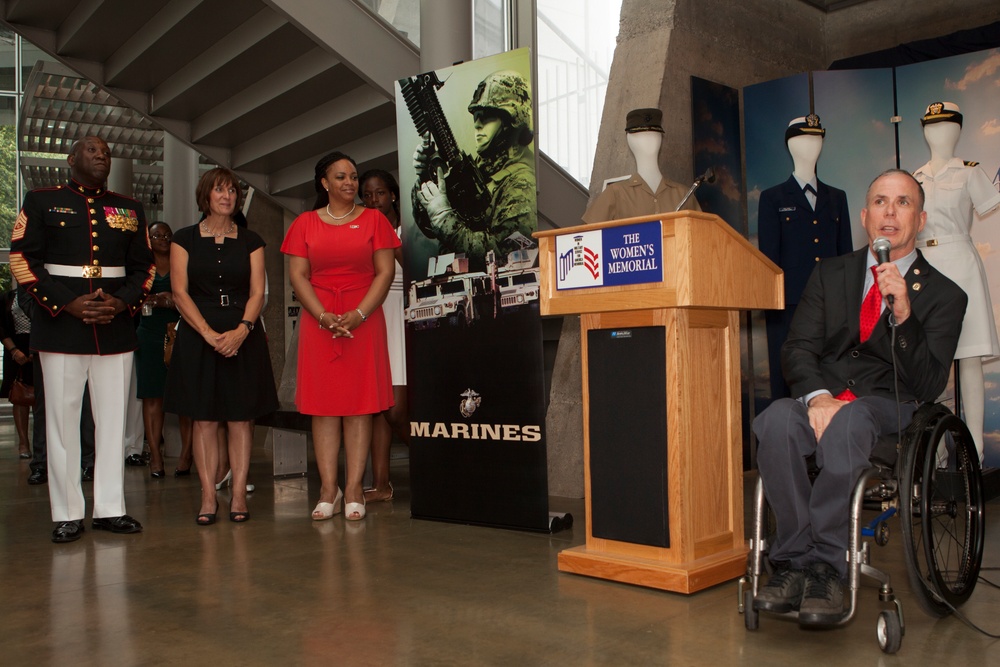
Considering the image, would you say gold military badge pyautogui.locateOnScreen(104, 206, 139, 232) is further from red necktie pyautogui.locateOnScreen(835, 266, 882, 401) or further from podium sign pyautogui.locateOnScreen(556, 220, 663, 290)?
red necktie pyautogui.locateOnScreen(835, 266, 882, 401)

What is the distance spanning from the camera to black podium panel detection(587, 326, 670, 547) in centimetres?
290

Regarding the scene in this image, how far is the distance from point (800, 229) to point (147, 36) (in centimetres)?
466

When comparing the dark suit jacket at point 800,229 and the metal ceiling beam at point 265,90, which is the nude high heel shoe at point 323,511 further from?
the metal ceiling beam at point 265,90

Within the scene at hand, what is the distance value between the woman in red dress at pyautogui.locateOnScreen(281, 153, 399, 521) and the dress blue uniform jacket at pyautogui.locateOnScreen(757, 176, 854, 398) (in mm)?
2396

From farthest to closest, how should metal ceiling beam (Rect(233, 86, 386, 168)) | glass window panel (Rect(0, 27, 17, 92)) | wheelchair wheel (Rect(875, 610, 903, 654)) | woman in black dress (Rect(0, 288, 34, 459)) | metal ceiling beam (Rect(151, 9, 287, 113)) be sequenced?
glass window panel (Rect(0, 27, 17, 92)) → woman in black dress (Rect(0, 288, 34, 459)) → metal ceiling beam (Rect(233, 86, 386, 168)) → metal ceiling beam (Rect(151, 9, 287, 113)) → wheelchair wheel (Rect(875, 610, 903, 654))

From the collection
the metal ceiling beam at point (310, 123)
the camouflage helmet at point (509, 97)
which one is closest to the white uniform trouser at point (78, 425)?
the camouflage helmet at point (509, 97)

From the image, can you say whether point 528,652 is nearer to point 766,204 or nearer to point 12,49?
point 766,204

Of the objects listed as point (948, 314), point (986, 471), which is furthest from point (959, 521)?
point (948, 314)

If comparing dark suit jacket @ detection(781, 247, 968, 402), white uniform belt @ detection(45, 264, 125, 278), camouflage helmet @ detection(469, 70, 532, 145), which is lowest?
dark suit jacket @ detection(781, 247, 968, 402)

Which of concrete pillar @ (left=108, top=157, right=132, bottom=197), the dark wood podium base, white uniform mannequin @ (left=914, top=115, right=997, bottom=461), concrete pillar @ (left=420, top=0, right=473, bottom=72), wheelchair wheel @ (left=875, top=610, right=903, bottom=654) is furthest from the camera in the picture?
concrete pillar @ (left=108, top=157, right=132, bottom=197)

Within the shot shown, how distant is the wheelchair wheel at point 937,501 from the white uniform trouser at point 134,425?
5.75 m

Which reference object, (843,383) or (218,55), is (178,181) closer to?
(218,55)

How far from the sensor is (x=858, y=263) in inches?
112

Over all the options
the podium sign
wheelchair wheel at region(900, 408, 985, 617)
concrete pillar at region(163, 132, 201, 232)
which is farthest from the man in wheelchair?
concrete pillar at region(163, 132, 201, 232)
